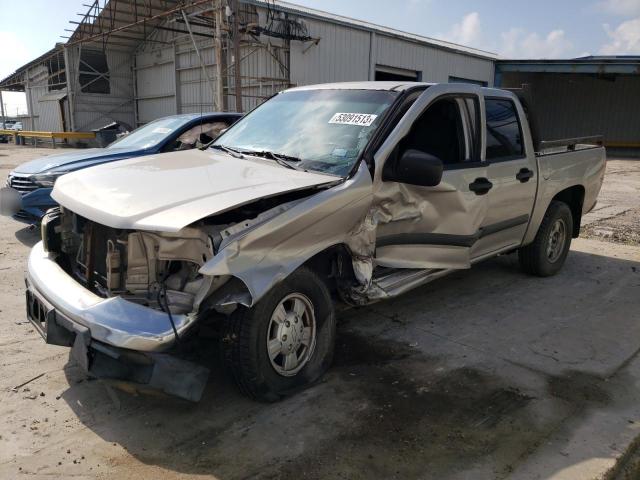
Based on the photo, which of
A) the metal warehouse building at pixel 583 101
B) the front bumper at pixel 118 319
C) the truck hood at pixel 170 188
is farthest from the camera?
the metal warehouse building at pixel 583 101

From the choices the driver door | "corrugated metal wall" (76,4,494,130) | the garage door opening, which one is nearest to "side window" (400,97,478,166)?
the driver door

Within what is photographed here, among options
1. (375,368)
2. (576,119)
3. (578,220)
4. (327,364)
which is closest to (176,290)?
(327,364)

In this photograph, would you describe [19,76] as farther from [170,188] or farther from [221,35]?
[170,188]

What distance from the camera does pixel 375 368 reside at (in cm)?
374

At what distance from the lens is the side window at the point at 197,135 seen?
7.38 meters

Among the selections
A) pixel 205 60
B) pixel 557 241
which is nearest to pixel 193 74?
pixel 205 60

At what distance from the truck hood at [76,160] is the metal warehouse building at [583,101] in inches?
879

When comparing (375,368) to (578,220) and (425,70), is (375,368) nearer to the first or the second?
(578,220)

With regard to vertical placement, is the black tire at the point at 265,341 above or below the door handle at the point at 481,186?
below

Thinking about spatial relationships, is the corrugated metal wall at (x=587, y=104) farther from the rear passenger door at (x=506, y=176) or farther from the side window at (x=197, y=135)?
the rear passenger door at (x=506, y=176)

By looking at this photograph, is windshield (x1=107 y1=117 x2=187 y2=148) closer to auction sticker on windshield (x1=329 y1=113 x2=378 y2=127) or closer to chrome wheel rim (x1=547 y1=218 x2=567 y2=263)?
auction sticker on windshield (x1=329 y1=113 x2=378 y2=127)

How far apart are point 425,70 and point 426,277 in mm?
20880

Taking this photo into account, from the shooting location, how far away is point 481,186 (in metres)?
4.38

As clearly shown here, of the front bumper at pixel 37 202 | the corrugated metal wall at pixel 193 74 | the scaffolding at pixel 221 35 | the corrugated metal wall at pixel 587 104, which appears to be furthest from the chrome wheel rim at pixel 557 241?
the corrugated metal wall at pixel 587 104
